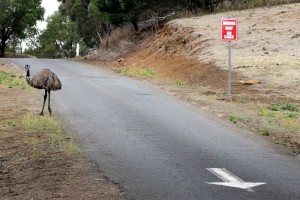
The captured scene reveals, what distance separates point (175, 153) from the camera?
10859 mm

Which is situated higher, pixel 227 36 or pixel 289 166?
pixel 227 36

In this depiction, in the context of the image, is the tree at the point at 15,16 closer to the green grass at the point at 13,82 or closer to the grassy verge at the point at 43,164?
the green grass at the point at 13,82

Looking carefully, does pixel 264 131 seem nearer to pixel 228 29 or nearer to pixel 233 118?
pixel 233 118

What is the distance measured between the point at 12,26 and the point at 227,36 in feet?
151

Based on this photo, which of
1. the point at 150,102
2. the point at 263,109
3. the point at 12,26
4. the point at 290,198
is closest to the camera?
the point at 290,198

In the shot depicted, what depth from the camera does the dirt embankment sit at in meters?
16.7

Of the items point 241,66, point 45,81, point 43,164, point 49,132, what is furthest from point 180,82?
point 43,164

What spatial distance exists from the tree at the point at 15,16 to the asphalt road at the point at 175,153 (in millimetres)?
42696

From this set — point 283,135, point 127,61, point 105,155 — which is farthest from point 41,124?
point 127,61

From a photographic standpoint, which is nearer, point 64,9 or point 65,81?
point 65,81

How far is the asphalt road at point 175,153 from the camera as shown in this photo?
8250 millimetres

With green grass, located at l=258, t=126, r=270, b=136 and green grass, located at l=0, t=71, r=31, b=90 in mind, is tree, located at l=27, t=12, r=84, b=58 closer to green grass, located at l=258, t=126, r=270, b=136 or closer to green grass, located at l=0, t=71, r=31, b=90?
green grass, located at l=0, t=71, r=31, b=90

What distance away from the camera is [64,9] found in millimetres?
63031

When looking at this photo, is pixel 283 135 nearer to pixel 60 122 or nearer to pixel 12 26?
pixel 60 122
